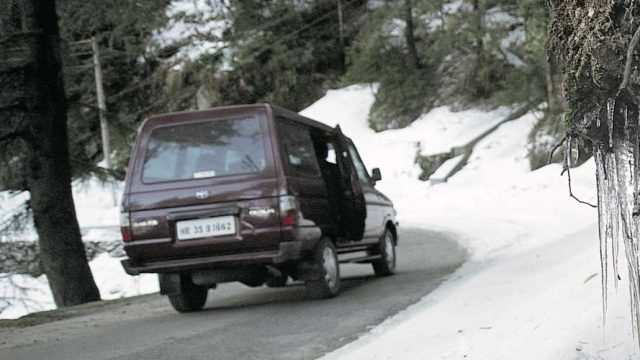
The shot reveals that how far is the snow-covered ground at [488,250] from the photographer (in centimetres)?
530

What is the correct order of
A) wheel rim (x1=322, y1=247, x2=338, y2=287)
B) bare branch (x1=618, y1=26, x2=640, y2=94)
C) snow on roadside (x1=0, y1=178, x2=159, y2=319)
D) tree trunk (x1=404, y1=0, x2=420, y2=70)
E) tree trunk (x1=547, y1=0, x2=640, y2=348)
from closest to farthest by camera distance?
bare branch (x1=618, y1=26, x2=640, y2=94)
tree trunk (x1=547, y1=0, x2=640, y2=348)
wheel rim (x1=322, y1=247, x2=338, y2=287)
snow on roadside (x1=0, y1=178, x2=159, y2=319)
tree trunk (x1=404, y1=0, x2=420, y2=70)

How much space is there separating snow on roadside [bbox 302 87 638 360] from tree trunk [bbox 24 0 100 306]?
18.6ft

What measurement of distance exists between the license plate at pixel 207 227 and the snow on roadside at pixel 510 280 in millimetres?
1838

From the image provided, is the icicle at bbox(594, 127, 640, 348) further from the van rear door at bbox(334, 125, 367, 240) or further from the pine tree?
the pine tree

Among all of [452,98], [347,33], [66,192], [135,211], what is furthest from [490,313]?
[347,33]

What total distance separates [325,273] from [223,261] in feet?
4.10

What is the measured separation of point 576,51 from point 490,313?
→ 13.3 ft

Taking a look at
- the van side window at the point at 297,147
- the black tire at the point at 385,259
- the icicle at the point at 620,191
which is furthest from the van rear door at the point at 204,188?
the icicle at the point at 620,191

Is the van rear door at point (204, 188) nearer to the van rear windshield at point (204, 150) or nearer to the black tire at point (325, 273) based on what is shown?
the van rear windshield at point (204, 150)

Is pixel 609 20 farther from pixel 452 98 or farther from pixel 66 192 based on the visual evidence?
pixel 452 98

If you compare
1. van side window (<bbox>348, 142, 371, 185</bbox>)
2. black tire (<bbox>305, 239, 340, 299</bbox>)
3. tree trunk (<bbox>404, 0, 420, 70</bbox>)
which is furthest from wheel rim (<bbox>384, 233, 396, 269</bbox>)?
tree trunk (<bbox>404, 0, 420, 70</bbox>)

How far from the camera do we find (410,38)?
33.6 m

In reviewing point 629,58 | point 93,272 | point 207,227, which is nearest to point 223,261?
point 207,227

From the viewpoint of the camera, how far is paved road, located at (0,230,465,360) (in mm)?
6711
